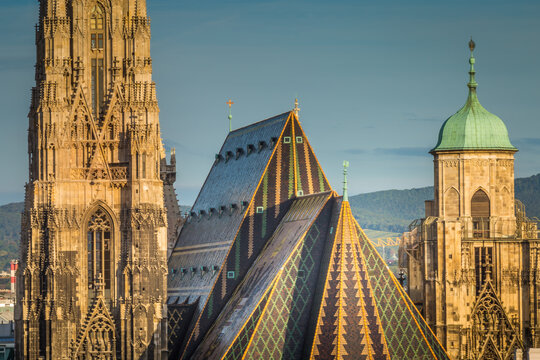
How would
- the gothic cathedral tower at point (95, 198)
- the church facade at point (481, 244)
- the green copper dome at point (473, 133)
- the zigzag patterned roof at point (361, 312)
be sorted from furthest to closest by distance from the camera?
1. the green copper dome at point (473, 133)
2. the church facade at point (481, 244)
3. the gothic cathedral tower at point (95, 198)
4. the zigzag patterned roof at point (361, 312)

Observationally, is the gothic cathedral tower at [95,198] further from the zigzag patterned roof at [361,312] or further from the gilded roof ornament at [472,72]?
the gilded roof ornament at [472,72]

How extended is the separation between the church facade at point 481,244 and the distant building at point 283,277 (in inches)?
642

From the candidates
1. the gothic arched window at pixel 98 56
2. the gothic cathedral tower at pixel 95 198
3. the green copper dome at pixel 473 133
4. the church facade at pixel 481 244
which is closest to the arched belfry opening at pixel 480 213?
the church facade at pixel 481 244

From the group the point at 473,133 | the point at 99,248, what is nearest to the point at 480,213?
the point at 473,133

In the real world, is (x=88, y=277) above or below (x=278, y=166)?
below

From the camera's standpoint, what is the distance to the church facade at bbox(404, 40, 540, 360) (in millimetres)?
116938

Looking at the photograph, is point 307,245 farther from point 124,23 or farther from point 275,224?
point 124,23

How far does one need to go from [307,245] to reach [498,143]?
94.4ft

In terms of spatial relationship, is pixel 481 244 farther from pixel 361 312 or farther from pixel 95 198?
pixel 95 198

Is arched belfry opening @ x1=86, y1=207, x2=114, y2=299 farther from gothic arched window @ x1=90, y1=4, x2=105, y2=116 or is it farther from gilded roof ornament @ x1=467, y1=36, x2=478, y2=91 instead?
gilded roof ornament @ x1=467, y1=36, x2=478, y2=91

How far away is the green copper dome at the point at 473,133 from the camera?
390ft

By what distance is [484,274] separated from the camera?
120m

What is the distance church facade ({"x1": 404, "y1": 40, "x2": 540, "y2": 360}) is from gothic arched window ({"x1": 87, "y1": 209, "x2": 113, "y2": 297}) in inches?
1136

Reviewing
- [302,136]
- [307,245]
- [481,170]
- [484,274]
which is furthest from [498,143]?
[307,245]
